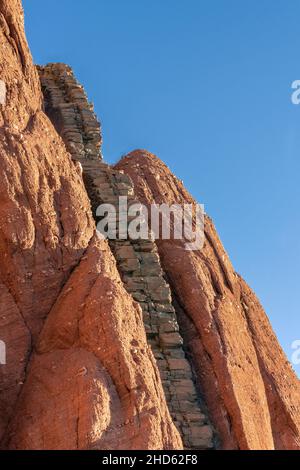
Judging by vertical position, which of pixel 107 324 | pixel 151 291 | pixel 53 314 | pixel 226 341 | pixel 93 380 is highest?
pixel 151 291

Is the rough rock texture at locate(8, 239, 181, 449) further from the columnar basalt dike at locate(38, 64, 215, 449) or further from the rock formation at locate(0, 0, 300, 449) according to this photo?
the columnar basalt dike at locate(38, 64, 215, 449)

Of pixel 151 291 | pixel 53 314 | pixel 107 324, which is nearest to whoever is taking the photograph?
pixel 107 324

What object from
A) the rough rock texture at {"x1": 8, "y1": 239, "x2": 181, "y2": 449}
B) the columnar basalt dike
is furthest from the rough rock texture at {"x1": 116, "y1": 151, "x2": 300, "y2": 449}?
the rough rock texture at {"x1": 8, "y1": 239, "x2": 181, "y2": 449}

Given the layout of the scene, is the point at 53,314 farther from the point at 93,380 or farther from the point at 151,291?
the point at 151,291

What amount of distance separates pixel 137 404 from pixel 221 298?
7231 millimetres

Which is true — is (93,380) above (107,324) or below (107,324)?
below

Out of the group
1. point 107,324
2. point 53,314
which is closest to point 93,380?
point 107,324

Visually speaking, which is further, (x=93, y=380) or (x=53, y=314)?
(x=53, y=314)

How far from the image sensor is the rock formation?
2178 centimetres

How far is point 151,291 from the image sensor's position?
26.9 m

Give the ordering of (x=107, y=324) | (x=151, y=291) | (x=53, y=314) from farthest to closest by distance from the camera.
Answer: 1. (x=151, y=291)
2. (x=53, y=314)
3. (x=107, y=324)

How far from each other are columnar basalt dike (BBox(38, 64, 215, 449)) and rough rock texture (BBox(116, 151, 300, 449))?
0.56 meters

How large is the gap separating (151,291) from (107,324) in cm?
432
